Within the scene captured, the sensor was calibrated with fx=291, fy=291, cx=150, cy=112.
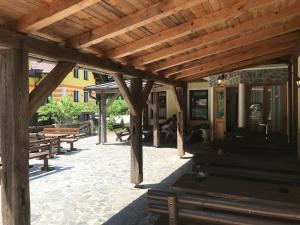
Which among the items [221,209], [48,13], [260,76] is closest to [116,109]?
[260,76]

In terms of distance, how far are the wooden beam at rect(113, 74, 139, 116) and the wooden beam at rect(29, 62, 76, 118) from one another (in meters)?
1.73

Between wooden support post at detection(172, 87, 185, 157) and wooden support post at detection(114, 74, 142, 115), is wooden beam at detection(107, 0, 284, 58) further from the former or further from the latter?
wooden support post at detection(172, 87, 185, 157)

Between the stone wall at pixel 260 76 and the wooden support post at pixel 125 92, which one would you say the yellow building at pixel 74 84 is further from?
the wooden support post at pixel 125 92

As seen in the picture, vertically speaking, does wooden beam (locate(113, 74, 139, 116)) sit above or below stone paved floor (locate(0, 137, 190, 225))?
above

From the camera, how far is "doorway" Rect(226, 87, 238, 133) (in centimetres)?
1311

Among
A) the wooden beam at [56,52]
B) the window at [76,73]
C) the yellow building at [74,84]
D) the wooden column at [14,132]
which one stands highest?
the window at [76,73]

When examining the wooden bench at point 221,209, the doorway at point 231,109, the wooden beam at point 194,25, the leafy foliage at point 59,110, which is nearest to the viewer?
the wooden bench at point 221,209

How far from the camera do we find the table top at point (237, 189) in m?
3.22

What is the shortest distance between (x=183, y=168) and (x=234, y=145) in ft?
5.48

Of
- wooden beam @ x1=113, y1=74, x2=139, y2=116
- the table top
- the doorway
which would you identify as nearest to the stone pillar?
the doorway

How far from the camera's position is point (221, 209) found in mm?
2785

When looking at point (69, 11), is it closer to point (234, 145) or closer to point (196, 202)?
point (196, 202)

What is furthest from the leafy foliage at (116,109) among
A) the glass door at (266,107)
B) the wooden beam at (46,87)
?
the wooden beam at (46,87)

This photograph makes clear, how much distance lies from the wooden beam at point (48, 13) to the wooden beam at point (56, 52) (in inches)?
5.0
